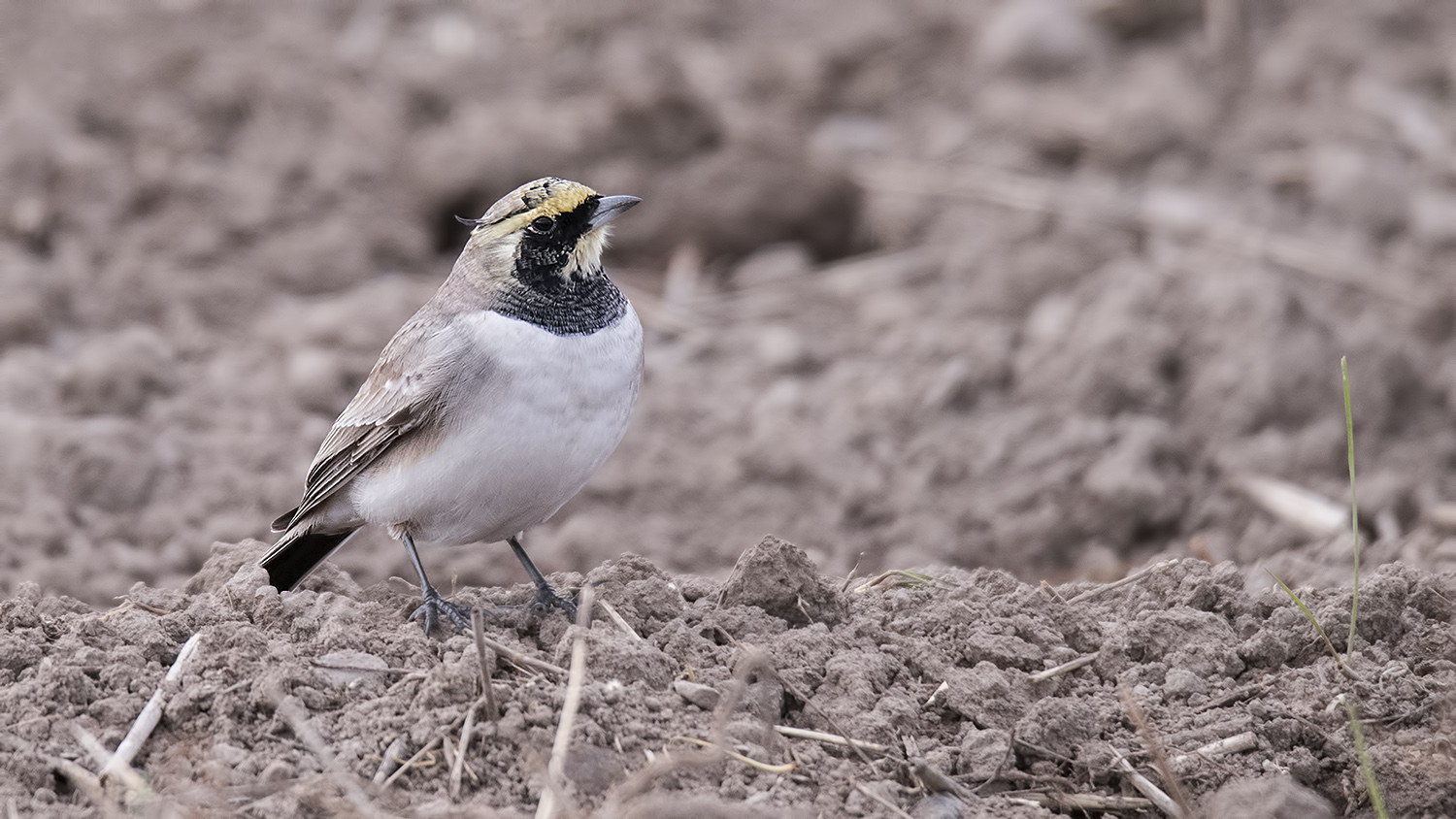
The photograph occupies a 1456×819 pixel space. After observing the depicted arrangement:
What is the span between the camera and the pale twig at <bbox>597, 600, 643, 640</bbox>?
15.3 ft

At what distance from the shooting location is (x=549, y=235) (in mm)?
5406

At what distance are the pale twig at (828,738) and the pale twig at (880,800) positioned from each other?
0.14 metres

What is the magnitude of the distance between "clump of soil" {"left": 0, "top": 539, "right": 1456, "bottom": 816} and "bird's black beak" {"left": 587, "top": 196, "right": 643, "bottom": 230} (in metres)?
1.26

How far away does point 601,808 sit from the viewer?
3834mm

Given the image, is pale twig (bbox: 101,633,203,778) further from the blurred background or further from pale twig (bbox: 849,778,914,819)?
the blurred background

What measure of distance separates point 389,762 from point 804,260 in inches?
296

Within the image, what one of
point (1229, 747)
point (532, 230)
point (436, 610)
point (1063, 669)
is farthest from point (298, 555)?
point (1229, 747)

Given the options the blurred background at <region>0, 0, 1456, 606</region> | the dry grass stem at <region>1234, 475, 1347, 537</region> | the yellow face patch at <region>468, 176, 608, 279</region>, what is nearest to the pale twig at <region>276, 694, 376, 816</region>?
the yellow face patch at <region>468, 176, 608, 279</region>

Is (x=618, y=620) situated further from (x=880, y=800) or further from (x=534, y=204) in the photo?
(x=534, y=204)

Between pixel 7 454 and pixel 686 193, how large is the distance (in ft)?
16.9

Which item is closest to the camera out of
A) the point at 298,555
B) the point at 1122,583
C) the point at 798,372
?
the point at 1122,583

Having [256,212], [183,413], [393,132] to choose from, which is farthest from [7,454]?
[393,132]

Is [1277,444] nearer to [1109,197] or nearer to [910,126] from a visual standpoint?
[1109,197]

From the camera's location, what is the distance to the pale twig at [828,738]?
165 inches
